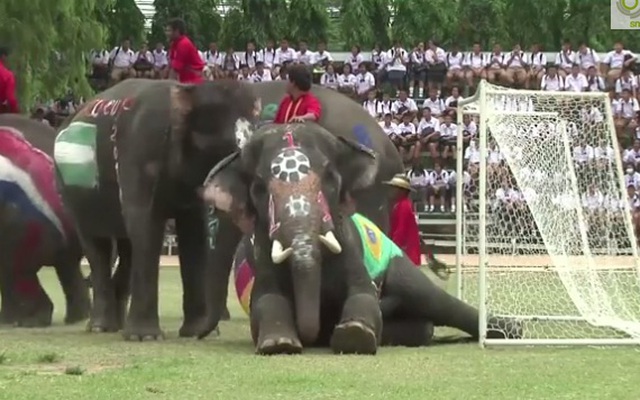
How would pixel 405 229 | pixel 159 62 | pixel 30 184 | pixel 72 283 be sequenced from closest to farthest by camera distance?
pixel 30 184 → pixel 72 283 → pixel 405 229 → pixel 159 62

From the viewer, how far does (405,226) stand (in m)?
13.8

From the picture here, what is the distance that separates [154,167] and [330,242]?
206 cm

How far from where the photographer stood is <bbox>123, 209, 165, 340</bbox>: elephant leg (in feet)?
35.2

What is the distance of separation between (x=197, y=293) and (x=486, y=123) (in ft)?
8.88

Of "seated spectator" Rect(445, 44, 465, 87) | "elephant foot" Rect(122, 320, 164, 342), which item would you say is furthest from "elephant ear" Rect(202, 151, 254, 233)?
"seated spectator" Rect(445, 44, 465, 87)

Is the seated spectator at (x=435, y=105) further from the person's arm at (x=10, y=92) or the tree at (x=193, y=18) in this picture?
the person's arm at (x=10, y=92)

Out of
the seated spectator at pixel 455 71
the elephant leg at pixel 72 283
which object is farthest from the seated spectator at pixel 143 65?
the elephant leg at pixel 72 283

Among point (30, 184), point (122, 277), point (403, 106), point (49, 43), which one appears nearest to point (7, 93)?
point (30, 184)

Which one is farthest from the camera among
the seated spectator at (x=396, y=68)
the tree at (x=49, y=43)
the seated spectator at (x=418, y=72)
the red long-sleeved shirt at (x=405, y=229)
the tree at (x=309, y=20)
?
the tree at (x=309, y=20)

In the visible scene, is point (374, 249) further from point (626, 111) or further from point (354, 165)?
point (626, 111)

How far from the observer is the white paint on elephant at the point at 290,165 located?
30.9ft

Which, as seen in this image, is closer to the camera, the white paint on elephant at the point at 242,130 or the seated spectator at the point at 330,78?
the white paint on elephant at the point at 242,130

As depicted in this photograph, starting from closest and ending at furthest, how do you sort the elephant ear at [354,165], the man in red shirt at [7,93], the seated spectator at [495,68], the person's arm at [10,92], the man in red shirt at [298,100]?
the elephant ear at [354,165], the man in red shirt at [298,100], the man in red shirt at [7,93], the person's arm at [10,92], the seated spectator at [495,68]

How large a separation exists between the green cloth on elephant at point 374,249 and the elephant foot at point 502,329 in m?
0.78
